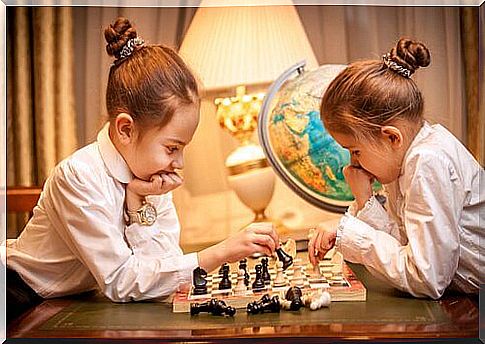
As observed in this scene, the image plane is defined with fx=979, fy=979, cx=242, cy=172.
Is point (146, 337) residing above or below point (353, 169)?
below

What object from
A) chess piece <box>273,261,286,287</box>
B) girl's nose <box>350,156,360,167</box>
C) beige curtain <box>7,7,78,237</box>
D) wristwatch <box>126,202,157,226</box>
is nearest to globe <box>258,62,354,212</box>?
girl's nose <box>350,156,360,167</box>

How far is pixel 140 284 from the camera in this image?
4.90 ft

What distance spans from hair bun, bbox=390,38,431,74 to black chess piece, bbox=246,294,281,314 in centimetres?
41

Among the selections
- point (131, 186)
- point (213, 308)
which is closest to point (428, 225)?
point (213, 308)

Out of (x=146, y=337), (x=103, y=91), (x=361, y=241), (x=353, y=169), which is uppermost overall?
(x=103, y=91)

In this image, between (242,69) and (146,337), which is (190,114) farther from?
(146,337)

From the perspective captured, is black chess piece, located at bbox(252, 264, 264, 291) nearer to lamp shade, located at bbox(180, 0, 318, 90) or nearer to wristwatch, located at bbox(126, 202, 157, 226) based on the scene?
wristwatch, located at bbox(126, 202, 157, 226)

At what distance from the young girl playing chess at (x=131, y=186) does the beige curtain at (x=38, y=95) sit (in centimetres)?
3

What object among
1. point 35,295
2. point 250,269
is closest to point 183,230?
point 250,269

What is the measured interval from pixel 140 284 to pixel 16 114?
1.05 feet

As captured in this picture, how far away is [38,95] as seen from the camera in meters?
1.51

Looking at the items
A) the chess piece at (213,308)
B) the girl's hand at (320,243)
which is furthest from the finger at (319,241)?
the chess piece at (213,308)

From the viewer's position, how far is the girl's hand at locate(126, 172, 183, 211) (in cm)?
151

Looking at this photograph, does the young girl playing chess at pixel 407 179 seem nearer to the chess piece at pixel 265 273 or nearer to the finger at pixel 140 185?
the chess piece at pixel 265 273
